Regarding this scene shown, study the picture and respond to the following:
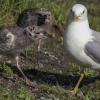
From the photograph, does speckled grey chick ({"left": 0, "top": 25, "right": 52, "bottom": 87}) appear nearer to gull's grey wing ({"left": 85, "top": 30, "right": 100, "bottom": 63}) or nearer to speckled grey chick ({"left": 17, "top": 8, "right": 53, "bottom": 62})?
gull's grey wing ({"left": 85, "top": 30, "right": 100, "bottom": 63})

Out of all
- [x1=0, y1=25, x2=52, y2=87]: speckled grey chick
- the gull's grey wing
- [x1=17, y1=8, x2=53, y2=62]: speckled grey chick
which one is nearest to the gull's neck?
the gull's grey wing

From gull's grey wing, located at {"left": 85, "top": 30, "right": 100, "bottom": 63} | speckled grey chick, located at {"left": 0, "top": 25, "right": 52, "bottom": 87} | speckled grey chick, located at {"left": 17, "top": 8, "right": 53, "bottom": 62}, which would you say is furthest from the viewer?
speckled grey chick, located at {"left": 17, "top": 8, "right": 53, "bottom": 62}

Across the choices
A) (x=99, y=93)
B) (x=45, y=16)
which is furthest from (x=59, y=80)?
(x=45, y=16)

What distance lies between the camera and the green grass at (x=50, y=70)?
6.18m

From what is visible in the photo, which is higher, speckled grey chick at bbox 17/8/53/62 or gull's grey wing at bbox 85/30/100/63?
gull's grey wing at bbox 85/30/100/63

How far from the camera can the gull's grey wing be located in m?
6.09

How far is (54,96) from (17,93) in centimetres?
54

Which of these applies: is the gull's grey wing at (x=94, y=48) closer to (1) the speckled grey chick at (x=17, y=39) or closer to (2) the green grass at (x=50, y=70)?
(2) the green grass at (x=50, y=70)

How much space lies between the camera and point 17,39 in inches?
259

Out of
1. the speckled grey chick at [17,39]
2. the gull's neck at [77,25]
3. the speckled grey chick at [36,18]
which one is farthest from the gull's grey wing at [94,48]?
the speckled grey chick at [36,18]

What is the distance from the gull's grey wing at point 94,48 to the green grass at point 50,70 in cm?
57

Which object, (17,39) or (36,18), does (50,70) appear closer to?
(17,39)

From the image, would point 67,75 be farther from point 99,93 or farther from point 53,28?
point 53,28

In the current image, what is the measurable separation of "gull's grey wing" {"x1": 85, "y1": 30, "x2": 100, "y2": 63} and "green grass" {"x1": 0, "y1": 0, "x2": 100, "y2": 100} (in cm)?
57
